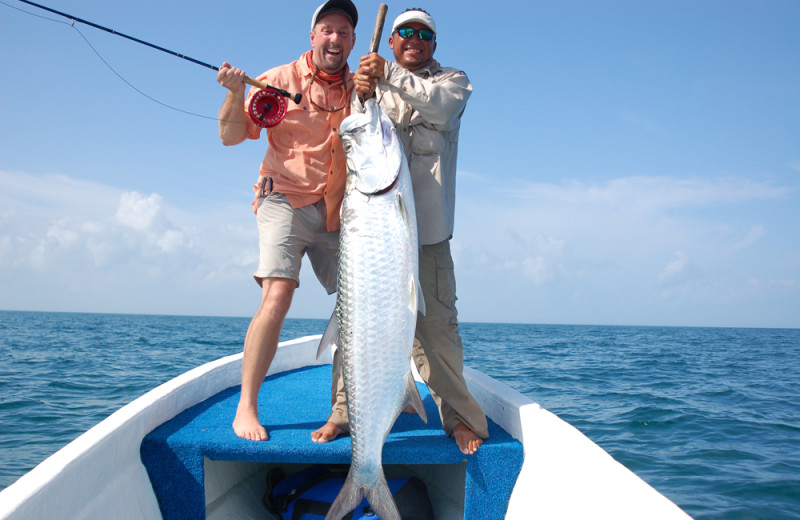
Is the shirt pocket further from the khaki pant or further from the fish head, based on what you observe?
the khaki pant

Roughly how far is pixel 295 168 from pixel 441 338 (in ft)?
4.24

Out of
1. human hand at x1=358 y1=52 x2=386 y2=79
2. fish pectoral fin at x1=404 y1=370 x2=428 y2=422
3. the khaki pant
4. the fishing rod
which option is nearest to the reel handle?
the fishing rod

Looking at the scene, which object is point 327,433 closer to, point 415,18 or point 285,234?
point 285,234

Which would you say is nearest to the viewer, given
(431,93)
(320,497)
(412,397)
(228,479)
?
(412,397)

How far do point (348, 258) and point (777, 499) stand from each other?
5122mm

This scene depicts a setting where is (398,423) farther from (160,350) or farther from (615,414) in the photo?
(160,350)

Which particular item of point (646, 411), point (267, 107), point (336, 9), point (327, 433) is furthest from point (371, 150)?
point (646, 411)

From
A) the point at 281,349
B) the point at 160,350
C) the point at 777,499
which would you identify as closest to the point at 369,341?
the point at 281,349

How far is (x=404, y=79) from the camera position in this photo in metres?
2.62

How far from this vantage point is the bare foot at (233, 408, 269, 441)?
274cm

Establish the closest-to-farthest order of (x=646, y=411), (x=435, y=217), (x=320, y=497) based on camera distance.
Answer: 1. (x=435, y=217)
2. (x=320, y=497)
3. (x=646, y=411)

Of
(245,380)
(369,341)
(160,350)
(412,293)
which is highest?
(412,293)

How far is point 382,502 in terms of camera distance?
2.37 metres

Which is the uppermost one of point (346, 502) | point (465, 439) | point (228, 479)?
point (465, 439)
